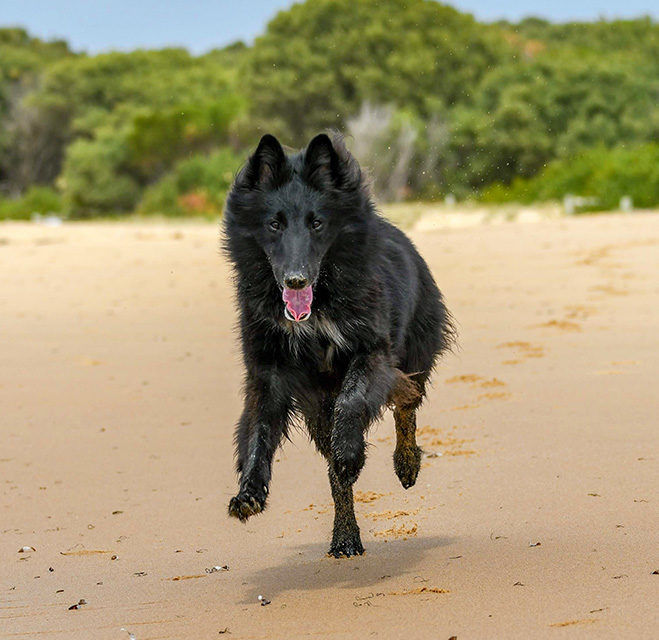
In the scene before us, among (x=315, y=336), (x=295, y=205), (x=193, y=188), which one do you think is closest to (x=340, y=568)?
(x=315, y=336)

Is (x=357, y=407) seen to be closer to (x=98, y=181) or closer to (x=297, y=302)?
(x=297, y=302)

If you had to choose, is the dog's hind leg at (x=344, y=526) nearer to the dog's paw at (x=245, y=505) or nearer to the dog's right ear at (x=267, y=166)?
the dog's paw at (x=245, y=505)

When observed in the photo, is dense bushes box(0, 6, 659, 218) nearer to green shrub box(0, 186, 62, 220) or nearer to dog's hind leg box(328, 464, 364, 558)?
green shrub box(0, 186, 62, 220)

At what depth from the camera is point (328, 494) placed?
6637 mm

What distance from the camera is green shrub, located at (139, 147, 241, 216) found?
46.2 m

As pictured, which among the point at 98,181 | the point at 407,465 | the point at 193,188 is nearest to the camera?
the point at 407,465

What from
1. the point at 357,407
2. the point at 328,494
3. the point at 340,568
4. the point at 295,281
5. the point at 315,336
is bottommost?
the point at 328,494

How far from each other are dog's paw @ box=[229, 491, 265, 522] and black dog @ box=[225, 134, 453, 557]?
0.22m

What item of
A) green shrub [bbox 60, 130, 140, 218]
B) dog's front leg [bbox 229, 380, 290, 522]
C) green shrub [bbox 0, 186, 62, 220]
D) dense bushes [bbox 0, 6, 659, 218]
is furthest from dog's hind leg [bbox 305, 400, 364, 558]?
green shrub [bbox 60, 130, 140, 218]

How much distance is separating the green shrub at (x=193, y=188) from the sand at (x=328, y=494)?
107ft

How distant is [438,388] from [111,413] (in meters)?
2.65

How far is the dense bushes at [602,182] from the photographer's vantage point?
26938mm

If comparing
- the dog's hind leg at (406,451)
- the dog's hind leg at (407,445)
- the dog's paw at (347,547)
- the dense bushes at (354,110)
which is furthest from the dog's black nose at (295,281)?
the dense bushes at (354,110)

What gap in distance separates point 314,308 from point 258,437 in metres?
0.65
